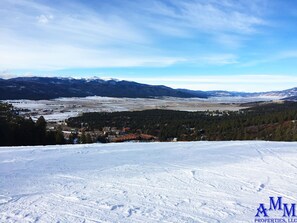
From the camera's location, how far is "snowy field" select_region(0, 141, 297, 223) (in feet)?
21.0

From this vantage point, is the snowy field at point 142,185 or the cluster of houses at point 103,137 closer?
the snowy field at point 142,185

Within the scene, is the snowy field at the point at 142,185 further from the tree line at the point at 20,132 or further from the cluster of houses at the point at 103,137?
the cluster of houses at the point at 103,137

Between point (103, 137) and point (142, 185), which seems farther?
point (103, 137)

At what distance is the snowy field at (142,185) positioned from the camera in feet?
21.0

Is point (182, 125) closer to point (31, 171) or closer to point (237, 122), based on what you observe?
point (237, 122)

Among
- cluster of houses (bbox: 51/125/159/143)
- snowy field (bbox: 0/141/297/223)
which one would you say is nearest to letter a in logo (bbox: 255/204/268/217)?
snowy field (bbox: 0/141/297/223)

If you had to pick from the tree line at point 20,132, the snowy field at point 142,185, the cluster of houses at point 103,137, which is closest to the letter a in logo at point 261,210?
the snowy field at point 142,185

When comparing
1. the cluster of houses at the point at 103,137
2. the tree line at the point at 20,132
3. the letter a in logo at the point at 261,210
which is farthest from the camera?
the cluster of houses at the point at 103,137

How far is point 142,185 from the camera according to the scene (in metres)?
8.49

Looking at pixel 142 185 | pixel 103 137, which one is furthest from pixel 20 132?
pixel 142 185

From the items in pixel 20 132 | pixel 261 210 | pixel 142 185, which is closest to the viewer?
pixel 261 210

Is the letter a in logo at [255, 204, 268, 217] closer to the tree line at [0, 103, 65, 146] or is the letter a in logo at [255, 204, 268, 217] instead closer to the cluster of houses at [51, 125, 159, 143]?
the tree line at [0, 103, 65, 146]

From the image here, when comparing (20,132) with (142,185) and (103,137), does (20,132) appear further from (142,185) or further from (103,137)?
(142,185)

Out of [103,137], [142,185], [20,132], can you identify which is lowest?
[103,137]
